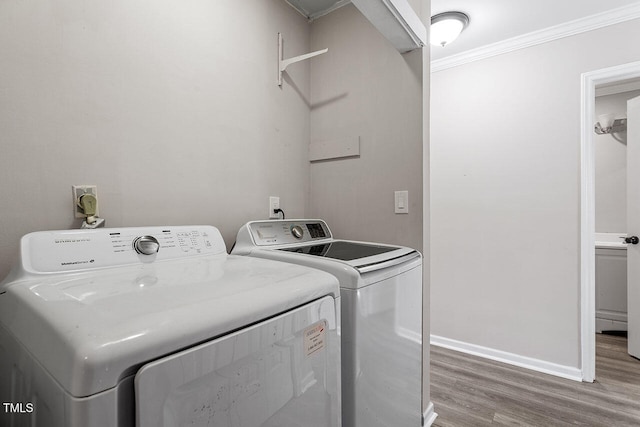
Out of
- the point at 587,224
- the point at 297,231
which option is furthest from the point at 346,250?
the point at 587,224

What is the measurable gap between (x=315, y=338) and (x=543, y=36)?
2760 millimetres

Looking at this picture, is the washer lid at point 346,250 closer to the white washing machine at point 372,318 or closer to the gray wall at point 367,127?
the white washing machine at point 372,318

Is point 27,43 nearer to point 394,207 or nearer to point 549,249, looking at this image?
point 394,207

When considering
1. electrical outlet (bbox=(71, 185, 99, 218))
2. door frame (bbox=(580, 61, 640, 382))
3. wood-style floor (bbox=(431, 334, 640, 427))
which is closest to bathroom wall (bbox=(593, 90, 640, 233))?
wood-style floor (bbox=(431, 334, 640, 427))

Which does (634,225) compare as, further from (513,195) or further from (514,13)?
(514,13)

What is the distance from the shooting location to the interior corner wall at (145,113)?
91 centimetres

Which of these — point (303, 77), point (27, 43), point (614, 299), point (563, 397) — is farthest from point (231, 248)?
point (614, 299)

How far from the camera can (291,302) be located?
2.27 feet

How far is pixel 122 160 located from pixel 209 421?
0.98 metres

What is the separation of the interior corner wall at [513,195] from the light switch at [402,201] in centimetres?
122

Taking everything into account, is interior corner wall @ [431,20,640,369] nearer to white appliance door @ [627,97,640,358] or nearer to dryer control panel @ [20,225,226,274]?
white appliance door @ [627,97,640,358]

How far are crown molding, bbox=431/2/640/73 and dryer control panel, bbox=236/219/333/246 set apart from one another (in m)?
1.97

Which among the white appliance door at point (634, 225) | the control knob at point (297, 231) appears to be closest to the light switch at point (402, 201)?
the control knob at point (297, 231)

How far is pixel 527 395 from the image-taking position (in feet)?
6.35
